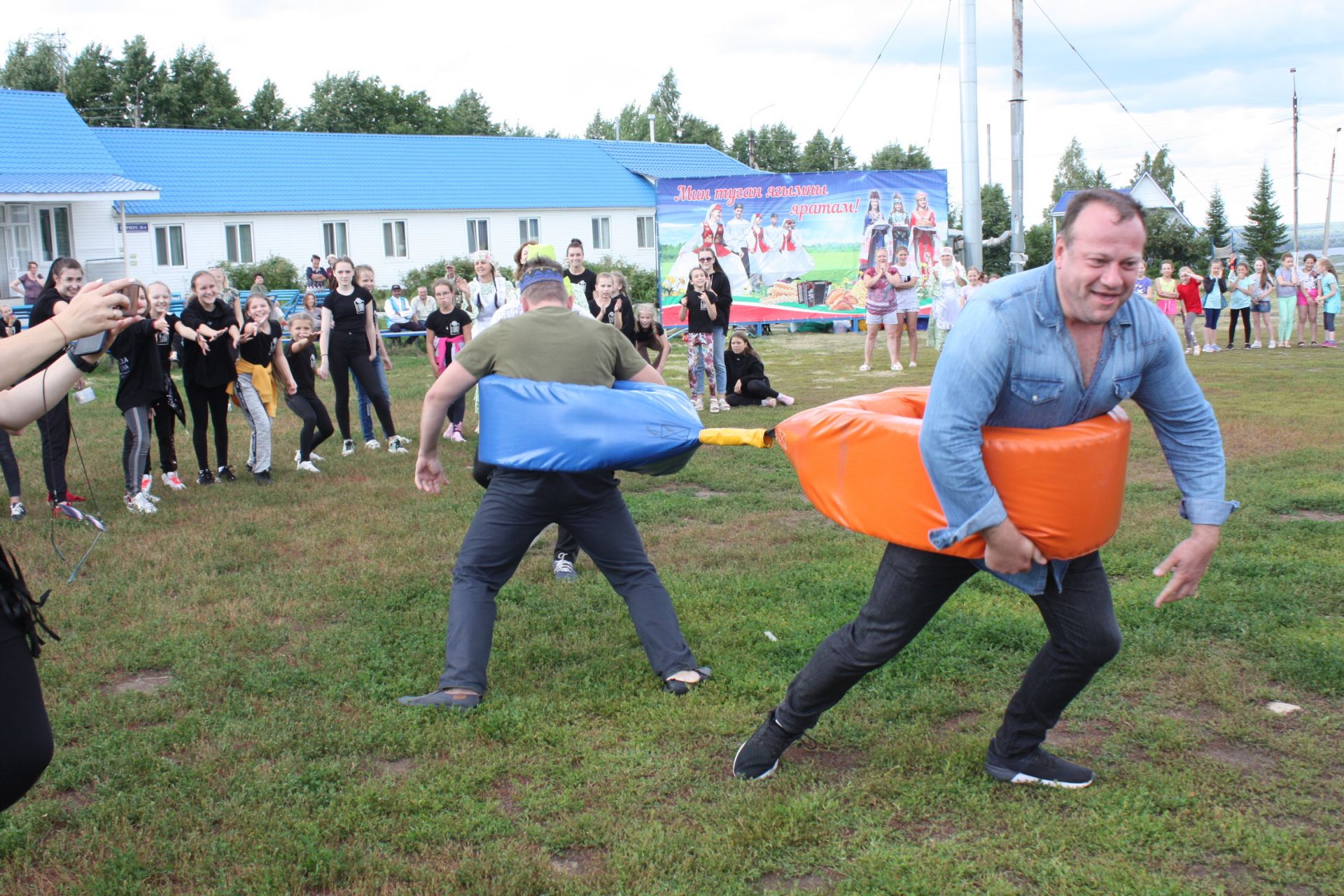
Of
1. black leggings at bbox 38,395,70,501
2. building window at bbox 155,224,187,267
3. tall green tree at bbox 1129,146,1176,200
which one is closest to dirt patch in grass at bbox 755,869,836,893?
black leggings at bbox 38,395,70,501

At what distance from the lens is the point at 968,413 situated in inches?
124

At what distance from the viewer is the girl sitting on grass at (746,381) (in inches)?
569

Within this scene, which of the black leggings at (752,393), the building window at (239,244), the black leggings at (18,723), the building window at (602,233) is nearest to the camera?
the black leggings at (18,723)

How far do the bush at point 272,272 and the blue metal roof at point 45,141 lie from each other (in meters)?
4.65

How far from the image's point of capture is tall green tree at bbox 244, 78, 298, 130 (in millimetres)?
59688

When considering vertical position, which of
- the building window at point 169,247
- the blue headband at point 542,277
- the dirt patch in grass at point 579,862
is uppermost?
the building window at point 169,247

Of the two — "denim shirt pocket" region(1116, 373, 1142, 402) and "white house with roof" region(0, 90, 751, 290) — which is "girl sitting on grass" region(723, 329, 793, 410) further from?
"white house with roof" region(0, 90, 751, 290)

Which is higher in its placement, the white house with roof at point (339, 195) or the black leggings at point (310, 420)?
the white house with roof at point (339, 195)

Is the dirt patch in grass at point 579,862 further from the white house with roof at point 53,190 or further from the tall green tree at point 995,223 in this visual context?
the tall green tree at point 995,223

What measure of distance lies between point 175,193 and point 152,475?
1290 inches

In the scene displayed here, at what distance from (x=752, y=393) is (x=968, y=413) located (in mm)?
11349

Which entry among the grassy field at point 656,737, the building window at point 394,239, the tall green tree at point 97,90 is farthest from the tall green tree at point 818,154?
the grassy field at point 656,737

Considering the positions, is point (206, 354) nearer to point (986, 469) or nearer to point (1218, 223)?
point (986, 469)

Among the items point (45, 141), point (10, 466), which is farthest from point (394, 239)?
point (10, 466)
